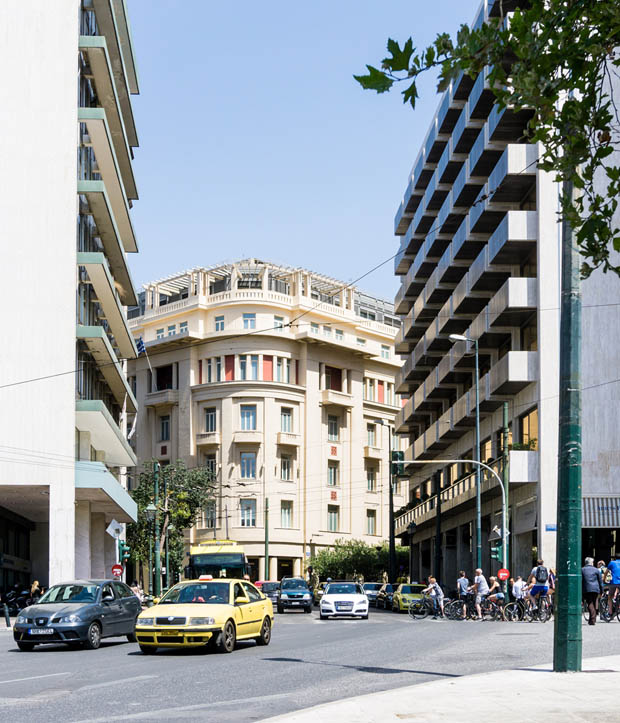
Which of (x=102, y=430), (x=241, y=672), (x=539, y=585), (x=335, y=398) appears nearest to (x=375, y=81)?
(x=241, y=672)

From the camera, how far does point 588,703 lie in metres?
11.4

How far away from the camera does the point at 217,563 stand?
158 ft

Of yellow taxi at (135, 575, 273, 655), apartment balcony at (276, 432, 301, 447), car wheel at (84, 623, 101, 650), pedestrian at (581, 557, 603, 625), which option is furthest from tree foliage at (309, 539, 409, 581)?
yellow taxi at (135, 575, 273, 655)

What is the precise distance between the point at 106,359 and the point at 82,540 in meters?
7.59

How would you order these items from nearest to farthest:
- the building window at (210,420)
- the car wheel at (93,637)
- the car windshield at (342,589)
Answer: the car wheel at (93,637), the car windshield at (342,589), the building window at (210,420)

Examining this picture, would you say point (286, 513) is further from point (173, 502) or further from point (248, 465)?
point (173, 502)

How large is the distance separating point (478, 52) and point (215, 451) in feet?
265

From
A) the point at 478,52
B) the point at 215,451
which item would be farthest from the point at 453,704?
the point at 215,451

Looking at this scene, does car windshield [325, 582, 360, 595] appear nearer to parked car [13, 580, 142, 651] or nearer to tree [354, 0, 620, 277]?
parked car [13, 580, 142, 651]

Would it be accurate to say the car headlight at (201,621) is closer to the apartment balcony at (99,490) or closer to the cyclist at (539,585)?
the cyclist at (539,585)

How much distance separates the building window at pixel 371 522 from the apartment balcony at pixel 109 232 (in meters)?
35.8

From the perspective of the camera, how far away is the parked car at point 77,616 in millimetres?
23297

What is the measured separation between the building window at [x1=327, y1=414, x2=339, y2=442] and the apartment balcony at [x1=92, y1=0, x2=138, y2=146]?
37.8m

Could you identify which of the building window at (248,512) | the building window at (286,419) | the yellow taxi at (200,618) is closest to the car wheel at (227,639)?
the yellow taxi at (200,618)
